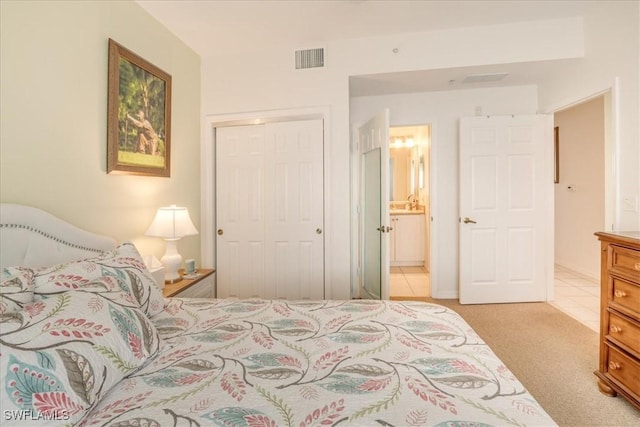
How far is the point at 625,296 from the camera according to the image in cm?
175

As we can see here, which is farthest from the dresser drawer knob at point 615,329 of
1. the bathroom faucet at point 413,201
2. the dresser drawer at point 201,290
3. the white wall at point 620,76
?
the bathroom faucet at point 413,201

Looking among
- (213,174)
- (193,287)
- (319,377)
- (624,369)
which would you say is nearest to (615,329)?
(624,369)

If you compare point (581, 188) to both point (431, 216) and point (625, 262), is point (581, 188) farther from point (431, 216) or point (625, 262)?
point (625, 262)

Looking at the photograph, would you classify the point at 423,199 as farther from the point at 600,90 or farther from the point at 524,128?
the point at 600,90

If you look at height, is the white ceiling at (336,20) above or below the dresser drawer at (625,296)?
above

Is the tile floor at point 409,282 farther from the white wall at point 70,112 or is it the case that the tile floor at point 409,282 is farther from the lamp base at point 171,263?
the white wall at point 70,112

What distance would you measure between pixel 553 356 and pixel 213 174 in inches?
134

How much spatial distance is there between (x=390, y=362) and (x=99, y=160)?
215cm

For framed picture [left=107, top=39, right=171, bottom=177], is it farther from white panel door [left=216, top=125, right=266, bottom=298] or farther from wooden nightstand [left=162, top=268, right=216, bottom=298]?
wooden nightstand [left=162, top=268, right=216, bottom=298]

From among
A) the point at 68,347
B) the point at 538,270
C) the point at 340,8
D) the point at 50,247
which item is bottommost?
the point at 538,270

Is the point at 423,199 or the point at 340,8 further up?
the point at 340,8

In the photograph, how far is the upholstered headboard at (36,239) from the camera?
1432 millimetres

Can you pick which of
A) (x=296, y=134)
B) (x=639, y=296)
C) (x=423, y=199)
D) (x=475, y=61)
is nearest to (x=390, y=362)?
(x=639, y=296)

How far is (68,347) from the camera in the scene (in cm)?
89
